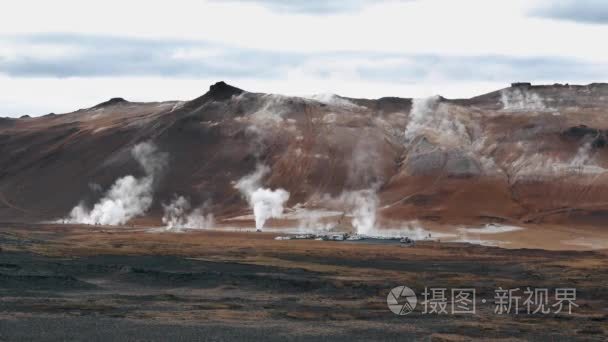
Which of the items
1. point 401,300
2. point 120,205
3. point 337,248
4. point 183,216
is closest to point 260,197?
point 183,216

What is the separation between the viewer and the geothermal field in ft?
197

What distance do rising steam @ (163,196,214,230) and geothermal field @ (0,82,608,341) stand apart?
1.67 feet

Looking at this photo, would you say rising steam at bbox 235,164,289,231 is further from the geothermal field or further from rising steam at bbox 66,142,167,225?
rising steam at bbox 66,142,167,225

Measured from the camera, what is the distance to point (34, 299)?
66312 millimetres

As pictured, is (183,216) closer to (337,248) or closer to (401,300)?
(337,248)

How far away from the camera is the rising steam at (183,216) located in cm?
18038

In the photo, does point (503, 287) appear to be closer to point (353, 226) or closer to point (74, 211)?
point (353, 226)

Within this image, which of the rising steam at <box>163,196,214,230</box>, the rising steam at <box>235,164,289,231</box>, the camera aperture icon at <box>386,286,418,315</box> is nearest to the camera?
the camera aperture icon at <box>386,286,418,315</box>

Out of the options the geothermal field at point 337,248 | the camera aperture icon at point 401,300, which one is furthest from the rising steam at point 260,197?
the camera aperture icon at point 401,300

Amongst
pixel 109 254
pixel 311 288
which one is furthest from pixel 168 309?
pixel 109 254

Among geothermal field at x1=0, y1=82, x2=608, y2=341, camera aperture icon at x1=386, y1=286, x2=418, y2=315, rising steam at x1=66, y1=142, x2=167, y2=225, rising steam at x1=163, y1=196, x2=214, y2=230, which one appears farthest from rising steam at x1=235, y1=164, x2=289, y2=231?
camera aperture icon at x1=386, y1=286, x2=418, y2=315

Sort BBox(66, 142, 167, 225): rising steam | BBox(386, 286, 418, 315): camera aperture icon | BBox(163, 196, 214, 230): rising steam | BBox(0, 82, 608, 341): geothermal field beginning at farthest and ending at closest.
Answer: BBox(66, 142, 167, 225): rising steam < BBox(163, 196, 214, 230): rising steam < BBox(386, 286, 418, 315): camera aperture icon < BBox(0, 82, 608, 341): geothermal field

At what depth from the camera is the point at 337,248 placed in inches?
4892

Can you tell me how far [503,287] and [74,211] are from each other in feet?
407
